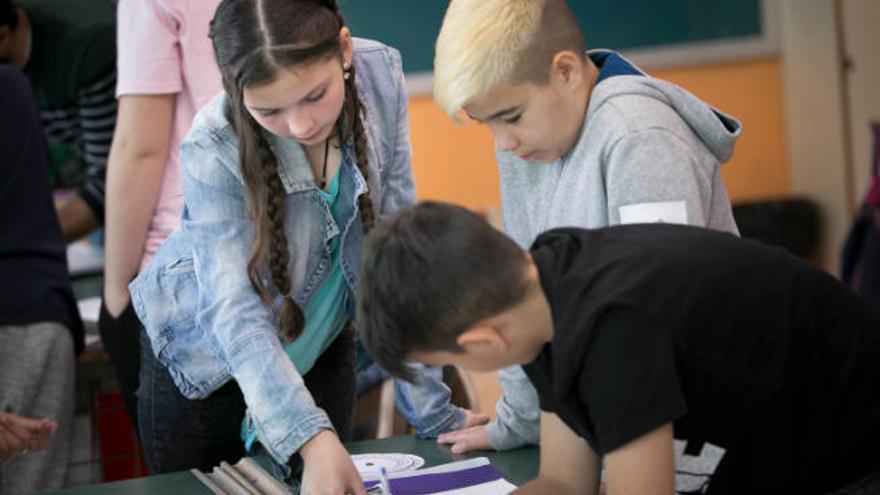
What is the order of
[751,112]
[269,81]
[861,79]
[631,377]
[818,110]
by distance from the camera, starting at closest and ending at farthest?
[631,377] → [269,81] → [861,79] → [818,110] → [751,112]

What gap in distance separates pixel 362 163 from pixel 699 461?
71 centimetres

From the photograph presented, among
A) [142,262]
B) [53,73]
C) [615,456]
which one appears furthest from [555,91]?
[53,73]

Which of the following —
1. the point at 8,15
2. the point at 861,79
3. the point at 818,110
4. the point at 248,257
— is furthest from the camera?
the point at 818,110

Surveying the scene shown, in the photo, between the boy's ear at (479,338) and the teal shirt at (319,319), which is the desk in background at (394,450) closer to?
the teal shirt at (319,319)

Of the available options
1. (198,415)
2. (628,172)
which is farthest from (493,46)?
(198,415)

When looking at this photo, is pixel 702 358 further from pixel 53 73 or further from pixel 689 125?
pixel 53 73

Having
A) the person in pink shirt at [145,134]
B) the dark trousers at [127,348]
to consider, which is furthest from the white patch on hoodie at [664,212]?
the dark trousers at [127,348]

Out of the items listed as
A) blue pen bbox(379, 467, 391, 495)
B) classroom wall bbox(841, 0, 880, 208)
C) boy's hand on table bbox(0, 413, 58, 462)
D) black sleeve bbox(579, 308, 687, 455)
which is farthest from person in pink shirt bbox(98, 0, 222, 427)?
classroom wall bbox(841, 0, 880, 208)

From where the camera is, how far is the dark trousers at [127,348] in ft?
7.72

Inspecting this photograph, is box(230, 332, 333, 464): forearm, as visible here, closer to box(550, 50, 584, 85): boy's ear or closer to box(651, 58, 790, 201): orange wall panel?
box(550, 50, 584, 85): boy's ear

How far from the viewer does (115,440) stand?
9.81ft

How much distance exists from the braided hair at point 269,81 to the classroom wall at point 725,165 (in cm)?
316

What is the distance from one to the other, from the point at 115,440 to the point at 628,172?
1.73m

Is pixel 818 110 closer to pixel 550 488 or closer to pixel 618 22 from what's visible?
pixel 618 22
